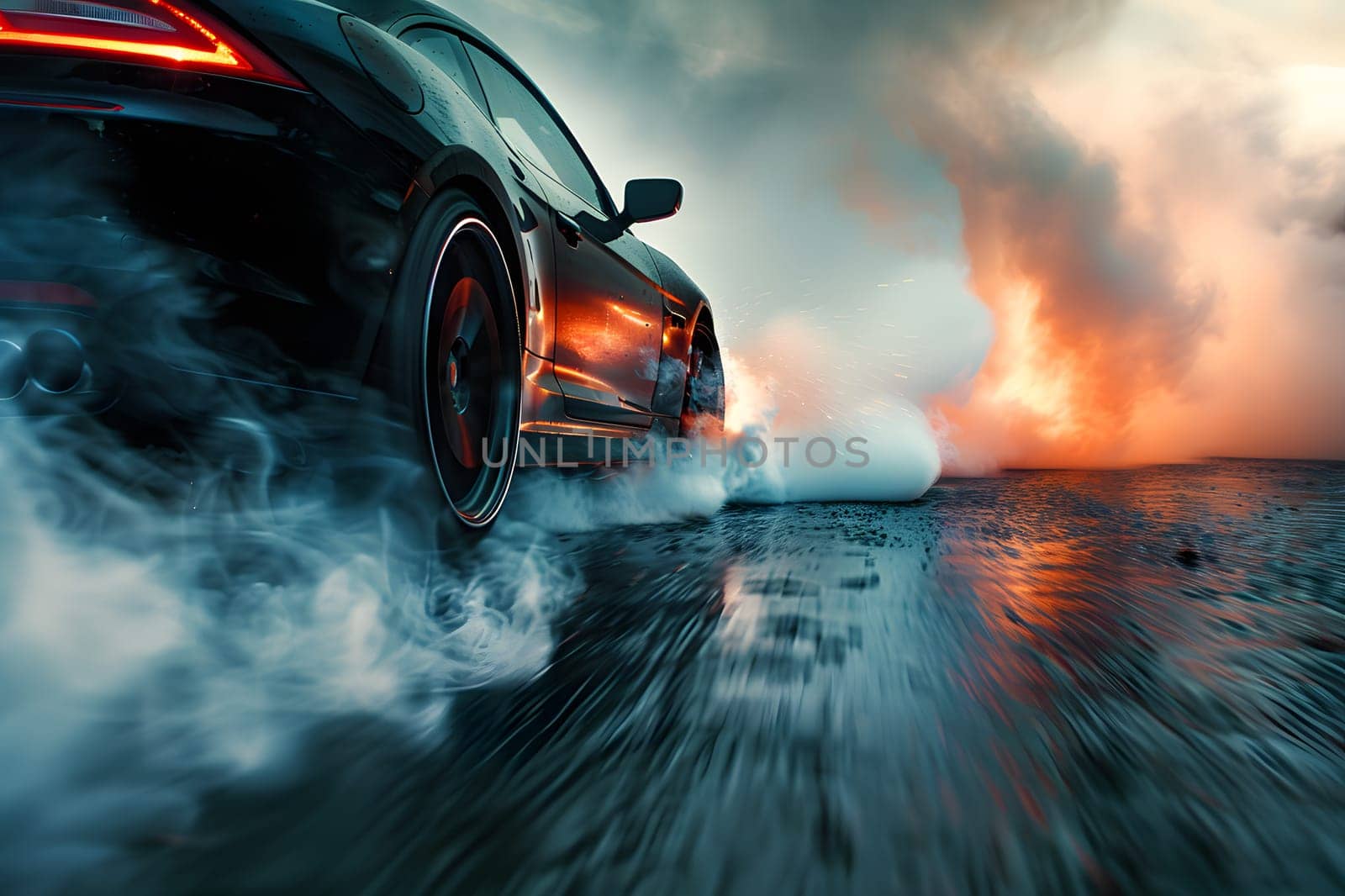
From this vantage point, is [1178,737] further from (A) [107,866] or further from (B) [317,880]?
(A) [107,866]

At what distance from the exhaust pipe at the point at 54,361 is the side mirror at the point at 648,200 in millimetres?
2737

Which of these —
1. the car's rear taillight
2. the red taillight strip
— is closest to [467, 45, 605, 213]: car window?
the car's rear taillight

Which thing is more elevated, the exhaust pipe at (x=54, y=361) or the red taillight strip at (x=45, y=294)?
the red taillight strip at (x=45, y=294)

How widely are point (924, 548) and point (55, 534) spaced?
9.18 feet

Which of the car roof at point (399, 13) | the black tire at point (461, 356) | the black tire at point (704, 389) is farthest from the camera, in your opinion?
the black tire at point (704, 389)

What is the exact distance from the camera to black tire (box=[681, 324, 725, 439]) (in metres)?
5.35

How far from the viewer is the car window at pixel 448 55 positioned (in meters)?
2.74

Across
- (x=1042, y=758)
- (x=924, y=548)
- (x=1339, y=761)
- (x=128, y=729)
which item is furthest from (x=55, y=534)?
(x=924, y=548)

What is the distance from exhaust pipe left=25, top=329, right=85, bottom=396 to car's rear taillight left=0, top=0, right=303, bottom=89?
20.7 inches

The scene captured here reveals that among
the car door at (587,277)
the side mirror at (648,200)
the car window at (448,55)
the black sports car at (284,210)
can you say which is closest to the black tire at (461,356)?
the black sports car at (284,210)

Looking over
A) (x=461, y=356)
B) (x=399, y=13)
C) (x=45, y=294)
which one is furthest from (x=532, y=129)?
(x=45, y=294)

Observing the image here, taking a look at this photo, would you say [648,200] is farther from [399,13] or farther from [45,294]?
[45,294]

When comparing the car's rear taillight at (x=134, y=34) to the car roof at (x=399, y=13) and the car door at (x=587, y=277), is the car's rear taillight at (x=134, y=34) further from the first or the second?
the car door at (x=587, y=277)

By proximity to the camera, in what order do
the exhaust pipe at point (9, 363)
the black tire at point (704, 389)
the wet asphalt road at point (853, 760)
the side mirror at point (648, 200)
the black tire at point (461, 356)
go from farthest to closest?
the black tire at point (704, 389) < the side mirror at point (648, 200) < the black tire at point (461, 356) < the exhaust pipe at point (9, 363) < the wet asphalt road at point (853, 760)
